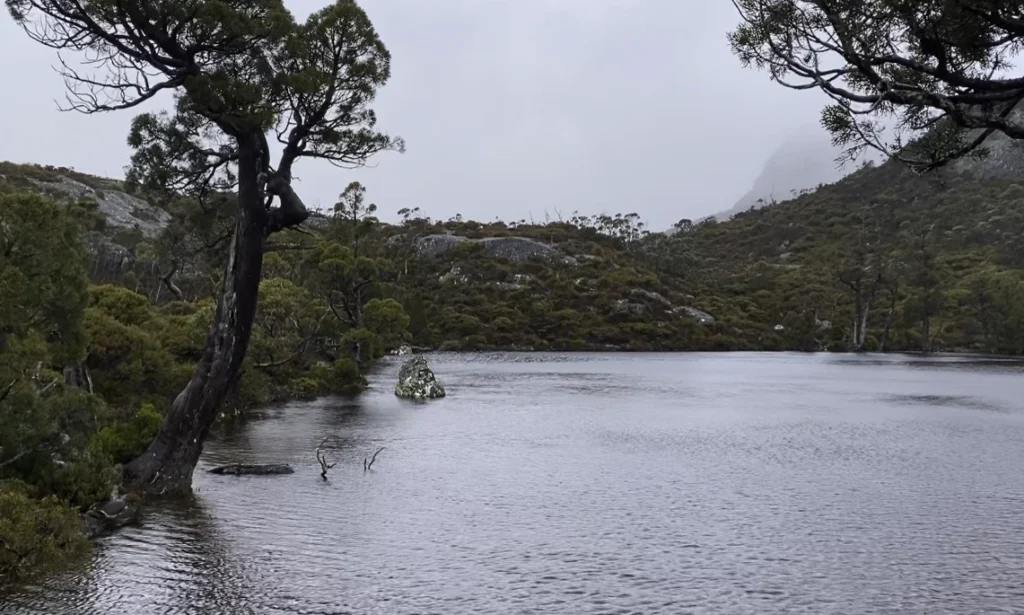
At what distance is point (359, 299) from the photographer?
72.2 metres

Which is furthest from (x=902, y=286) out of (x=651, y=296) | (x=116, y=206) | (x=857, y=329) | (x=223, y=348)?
(x=223, y=348)

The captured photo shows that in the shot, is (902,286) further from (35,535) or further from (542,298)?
(35,535)

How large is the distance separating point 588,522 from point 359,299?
53840mm

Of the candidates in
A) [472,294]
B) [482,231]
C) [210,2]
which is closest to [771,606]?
[210,2]

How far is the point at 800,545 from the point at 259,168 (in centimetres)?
1746

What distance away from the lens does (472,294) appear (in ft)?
453

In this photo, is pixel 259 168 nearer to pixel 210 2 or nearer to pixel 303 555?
pixel 210 2

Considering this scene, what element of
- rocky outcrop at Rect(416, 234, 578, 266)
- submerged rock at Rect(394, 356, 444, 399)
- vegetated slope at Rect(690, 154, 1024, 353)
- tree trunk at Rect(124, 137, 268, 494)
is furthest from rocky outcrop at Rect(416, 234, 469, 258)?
tree trunk at Rect(124, 137, 268, 494)

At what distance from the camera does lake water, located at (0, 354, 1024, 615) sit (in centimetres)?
1514

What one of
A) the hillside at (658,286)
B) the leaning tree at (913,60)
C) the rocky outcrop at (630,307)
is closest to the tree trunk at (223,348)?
the leaning tree at (913,60)

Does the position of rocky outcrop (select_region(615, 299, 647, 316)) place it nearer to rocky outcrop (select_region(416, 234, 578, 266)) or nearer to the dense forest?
the dense forest

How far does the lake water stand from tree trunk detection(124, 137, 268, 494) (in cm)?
185

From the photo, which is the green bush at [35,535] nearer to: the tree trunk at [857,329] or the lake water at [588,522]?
the lake water at [588,522]

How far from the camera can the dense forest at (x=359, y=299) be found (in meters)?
17.6
